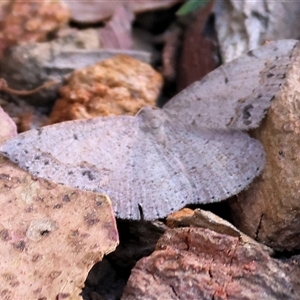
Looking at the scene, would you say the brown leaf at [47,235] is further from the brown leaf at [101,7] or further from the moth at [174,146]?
the brown leaf at [101,7]

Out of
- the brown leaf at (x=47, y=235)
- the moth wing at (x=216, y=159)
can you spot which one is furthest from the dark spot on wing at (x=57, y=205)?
the moth wing at (x=216, y=159)

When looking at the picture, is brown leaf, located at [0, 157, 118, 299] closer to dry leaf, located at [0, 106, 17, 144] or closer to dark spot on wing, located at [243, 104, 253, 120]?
dry leaf, located at [0, 106, 17, 144]

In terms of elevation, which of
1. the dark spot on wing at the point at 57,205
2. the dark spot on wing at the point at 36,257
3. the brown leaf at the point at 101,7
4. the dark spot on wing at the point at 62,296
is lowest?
the dark spot on wing at the point at 36,257

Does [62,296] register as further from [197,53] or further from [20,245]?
[197,53]

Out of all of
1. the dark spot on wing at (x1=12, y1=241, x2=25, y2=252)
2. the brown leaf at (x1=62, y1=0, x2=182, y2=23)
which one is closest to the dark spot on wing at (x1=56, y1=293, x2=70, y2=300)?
the dark spot on wing at (x1=12, y1=241, x2=25, y2=252)

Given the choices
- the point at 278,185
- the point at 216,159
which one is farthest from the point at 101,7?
the point at 278,185

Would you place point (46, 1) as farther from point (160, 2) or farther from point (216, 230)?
point (216, 230)

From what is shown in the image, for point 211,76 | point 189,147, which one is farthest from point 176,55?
point 189,147
